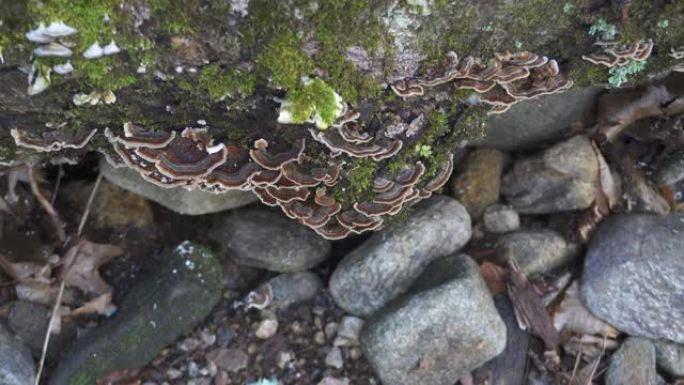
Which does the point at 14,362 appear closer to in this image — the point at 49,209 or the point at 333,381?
the point at 49,209

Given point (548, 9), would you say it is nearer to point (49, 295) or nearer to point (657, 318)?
point (657, 318)

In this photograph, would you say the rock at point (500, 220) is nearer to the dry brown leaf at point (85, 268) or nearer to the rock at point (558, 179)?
the rock at point (558, 179)

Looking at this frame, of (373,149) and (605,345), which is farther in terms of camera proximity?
(605,345)

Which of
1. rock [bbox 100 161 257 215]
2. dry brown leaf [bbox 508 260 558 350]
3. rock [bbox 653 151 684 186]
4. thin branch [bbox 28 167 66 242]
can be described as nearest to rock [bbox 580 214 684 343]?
dry brown leaf [bbox 508 260 558 350]

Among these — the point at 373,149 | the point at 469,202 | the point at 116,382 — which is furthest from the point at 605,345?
the point at 116,382

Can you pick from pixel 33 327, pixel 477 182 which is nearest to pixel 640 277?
pixel 477 182
